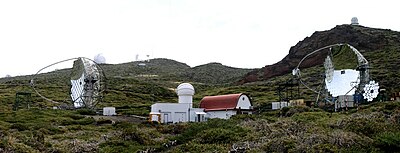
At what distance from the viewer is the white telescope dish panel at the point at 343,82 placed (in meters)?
39.4

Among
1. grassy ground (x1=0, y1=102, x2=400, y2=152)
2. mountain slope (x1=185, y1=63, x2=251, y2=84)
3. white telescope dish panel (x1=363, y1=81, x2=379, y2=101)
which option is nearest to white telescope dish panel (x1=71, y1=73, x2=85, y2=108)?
grassy ground (x1=0, y1=102, x2=400, y2=152)

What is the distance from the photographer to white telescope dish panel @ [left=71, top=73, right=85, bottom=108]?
4312 cm

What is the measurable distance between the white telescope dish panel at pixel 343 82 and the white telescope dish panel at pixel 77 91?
21937 mm

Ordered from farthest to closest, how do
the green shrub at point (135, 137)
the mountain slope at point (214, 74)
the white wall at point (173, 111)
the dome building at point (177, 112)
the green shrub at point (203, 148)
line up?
the mountain slope at point (214, 74)
the white wall at point (173, 111)
the dome building at point (177, 112)
the green shrub at point (135, 137)
the green shrub at point (203, 148)

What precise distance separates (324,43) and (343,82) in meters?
71.1

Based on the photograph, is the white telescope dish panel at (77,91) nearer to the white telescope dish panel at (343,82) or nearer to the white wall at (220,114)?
the white wall at (220,114)

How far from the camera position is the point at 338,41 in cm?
10700

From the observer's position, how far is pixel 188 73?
414ft

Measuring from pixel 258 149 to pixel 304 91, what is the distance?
2137 inches

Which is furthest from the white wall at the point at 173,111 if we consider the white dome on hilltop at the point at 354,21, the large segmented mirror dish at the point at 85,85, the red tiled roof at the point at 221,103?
the white dome on hilltop at the point at 354,21

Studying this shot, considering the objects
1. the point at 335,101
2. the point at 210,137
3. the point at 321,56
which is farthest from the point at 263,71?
the point at 210,137

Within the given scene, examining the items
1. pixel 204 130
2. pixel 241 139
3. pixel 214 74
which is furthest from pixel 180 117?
pixel 214 74

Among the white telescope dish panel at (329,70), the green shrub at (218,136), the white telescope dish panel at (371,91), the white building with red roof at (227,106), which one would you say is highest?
the white telescope dish panel at (329,70)

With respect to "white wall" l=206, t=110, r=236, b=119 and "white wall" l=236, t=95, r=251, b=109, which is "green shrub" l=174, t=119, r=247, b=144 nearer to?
"white wall" l=206, t=110, r=236, b=119
